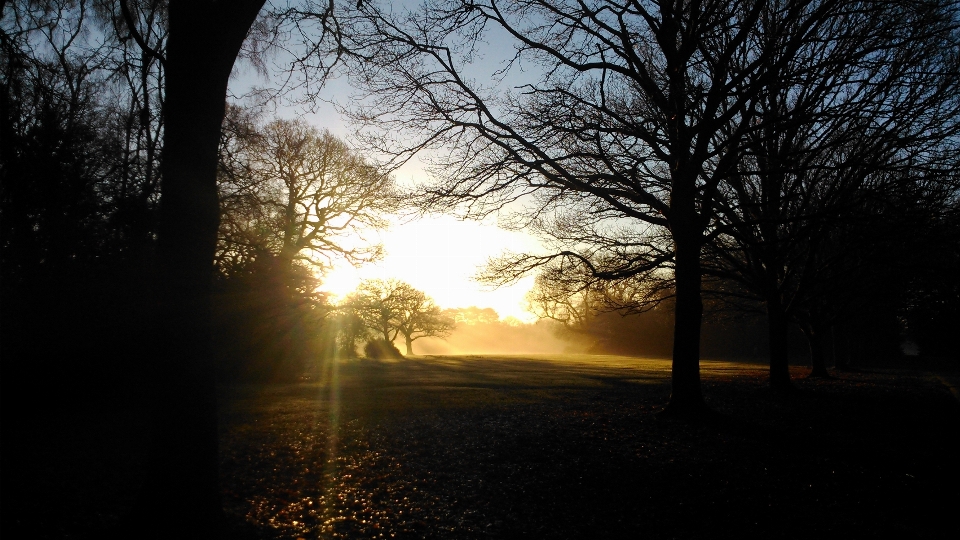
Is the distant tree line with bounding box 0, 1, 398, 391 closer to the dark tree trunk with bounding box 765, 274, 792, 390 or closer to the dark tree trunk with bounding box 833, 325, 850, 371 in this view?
the dark tree trunk with bounding box 765, 274, 792, 390

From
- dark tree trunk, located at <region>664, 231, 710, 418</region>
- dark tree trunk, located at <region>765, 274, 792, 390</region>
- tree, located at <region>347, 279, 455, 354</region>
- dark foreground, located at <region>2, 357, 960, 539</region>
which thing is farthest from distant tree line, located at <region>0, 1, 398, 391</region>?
tree, located at <region>347, 279, 455, 354</region>

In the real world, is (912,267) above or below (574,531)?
above

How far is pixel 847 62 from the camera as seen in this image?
8.76m

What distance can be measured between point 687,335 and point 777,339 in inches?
311

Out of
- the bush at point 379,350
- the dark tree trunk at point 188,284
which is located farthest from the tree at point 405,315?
the dark tree trunk at point 188,284

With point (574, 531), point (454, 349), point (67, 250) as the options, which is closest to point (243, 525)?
point (574, 531)

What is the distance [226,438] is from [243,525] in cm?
413

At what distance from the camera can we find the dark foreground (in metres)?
5.02

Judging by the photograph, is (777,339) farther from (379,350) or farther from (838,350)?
(379,350)

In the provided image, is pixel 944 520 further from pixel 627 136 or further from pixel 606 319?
pixel 606 319

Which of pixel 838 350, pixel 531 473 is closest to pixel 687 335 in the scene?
pixel 531 473

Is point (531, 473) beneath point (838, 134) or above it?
beneath

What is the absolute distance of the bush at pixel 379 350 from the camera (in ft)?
152

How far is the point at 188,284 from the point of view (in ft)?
15.1
